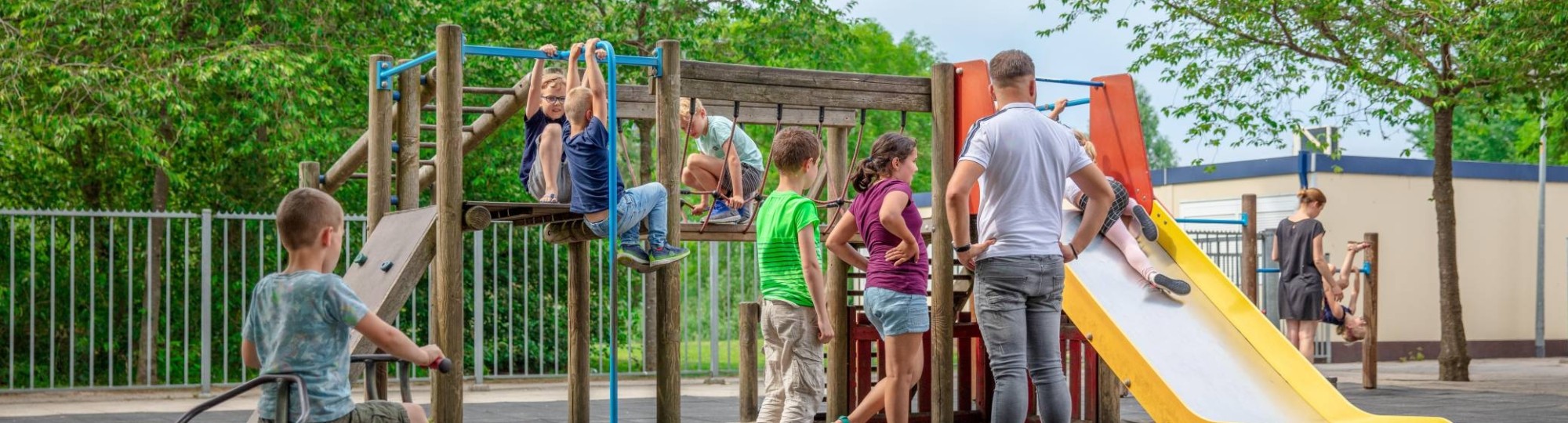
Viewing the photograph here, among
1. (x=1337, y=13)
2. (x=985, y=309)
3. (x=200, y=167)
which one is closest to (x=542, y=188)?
(x=985, y=309)

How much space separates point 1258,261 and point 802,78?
12.2 metres

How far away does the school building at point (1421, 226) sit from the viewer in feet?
65.2

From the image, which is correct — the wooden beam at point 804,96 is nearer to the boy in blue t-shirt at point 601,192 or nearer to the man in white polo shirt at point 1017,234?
the boy in blue t-shirt at point 601,192

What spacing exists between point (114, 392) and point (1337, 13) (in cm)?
1162

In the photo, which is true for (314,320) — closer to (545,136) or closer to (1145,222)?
(545,136)

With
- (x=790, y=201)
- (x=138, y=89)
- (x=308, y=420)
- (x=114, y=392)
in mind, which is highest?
(x=138, y=89)

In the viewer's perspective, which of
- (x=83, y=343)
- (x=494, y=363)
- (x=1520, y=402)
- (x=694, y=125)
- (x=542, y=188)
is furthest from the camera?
(x=83, y=343)

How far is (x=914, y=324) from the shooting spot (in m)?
6.34

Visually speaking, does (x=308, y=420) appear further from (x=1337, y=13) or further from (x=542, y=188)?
(x=1337, y=13)

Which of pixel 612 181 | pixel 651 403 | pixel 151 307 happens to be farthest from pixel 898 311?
pixel 151 307

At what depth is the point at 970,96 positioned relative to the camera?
7.72 m

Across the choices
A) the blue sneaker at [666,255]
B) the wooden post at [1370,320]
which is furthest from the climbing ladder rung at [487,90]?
the wooden post at [1370,320]

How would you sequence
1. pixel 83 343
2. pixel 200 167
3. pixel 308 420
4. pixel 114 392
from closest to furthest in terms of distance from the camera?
pixel 308 420 → pixel 114 392 → pixel 83 343 → pixel 200 167

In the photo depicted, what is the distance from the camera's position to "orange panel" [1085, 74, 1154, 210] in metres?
8.88
